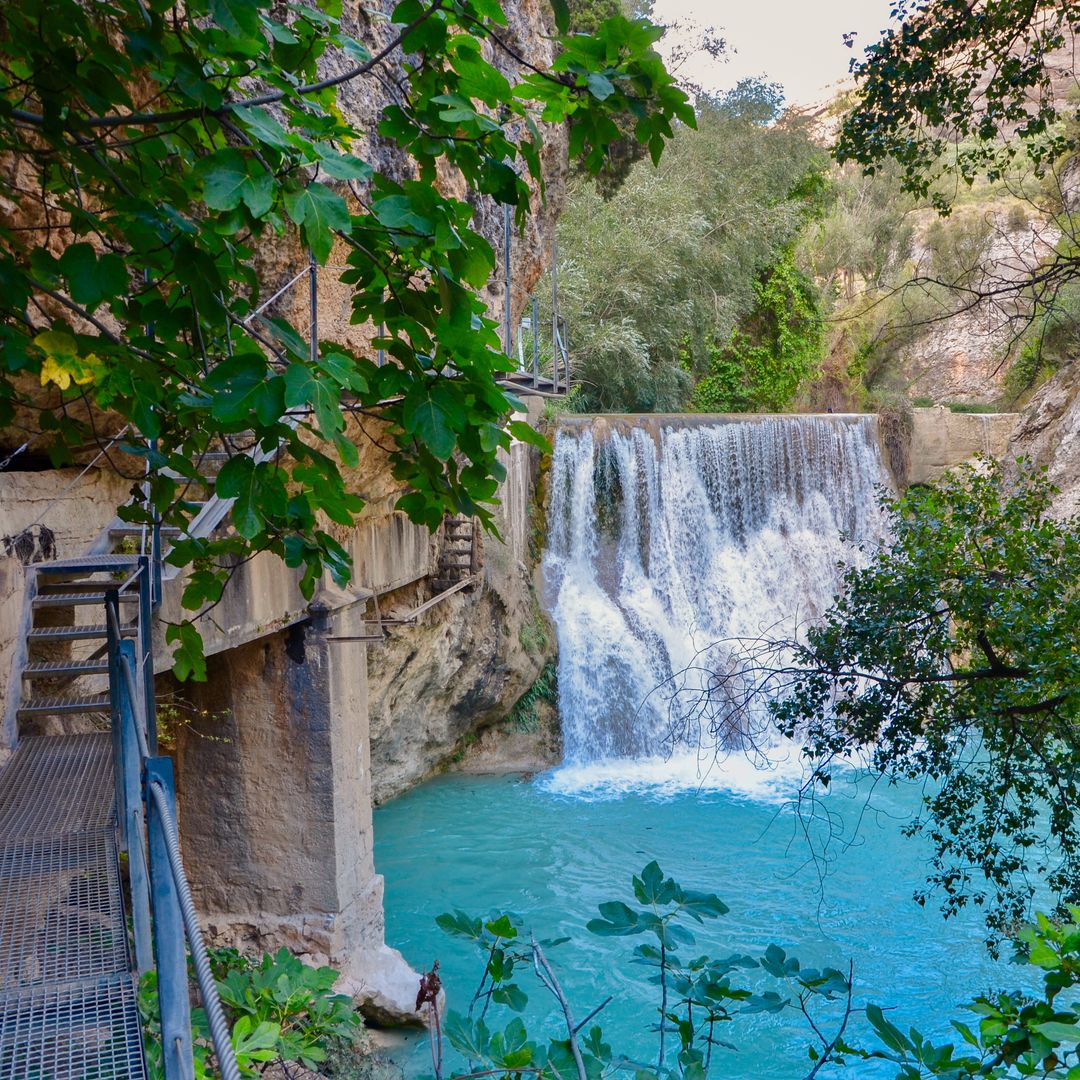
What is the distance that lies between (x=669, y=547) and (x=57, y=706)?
12545 millimetres

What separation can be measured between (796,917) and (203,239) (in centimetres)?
855

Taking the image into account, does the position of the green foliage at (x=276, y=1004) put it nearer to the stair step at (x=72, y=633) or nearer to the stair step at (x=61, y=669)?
the stair step at (x=61, y=669)

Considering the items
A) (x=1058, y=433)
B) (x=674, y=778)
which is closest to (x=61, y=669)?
(x=674, y=778)

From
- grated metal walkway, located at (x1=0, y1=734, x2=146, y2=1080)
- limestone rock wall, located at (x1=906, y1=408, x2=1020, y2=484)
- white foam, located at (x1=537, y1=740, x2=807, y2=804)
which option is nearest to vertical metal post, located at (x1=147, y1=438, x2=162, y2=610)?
grated metal walkway, located at (x1=0, y1=734, x2=146, y2=1080)

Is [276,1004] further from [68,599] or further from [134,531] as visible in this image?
[134,531]

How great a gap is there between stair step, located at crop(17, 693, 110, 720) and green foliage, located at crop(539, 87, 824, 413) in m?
15.6

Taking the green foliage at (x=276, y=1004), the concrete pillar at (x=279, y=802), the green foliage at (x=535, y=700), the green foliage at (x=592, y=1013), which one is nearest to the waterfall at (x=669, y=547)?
the green foliage at (x=535, y=700)

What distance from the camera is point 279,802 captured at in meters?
6.85

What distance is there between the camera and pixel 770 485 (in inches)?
677

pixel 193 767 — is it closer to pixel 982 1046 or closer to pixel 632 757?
pixel 982 1046

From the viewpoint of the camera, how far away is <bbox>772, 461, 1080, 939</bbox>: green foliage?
5395mm

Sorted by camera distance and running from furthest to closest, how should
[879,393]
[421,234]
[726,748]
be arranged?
[879,393], [726,748], [421,234]

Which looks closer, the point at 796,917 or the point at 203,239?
the point at 203,239

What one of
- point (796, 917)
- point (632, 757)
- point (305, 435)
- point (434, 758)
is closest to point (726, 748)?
point (632, 757)
